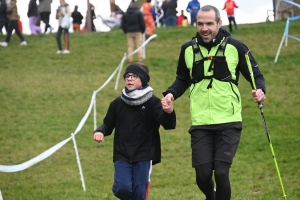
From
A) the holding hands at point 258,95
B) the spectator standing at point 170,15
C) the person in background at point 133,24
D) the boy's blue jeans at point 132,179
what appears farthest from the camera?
the spectator standing at point 170,15

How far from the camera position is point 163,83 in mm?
20891

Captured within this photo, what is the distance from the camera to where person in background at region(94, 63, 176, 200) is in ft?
24.6

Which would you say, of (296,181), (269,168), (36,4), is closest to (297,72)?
(269,168)

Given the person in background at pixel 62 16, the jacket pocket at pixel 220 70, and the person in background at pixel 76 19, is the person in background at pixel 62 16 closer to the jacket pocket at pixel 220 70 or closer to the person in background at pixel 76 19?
the person in background at pixel 76 19

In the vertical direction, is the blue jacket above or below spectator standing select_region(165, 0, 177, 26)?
above

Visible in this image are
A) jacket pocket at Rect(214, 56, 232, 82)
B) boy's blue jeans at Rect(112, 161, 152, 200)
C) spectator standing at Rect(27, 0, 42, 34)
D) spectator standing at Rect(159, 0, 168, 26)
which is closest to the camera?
jacket pocket at Rect(214, 56, 232, 82)

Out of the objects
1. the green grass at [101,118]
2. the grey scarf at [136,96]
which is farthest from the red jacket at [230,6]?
the grey scarf at [136,96]

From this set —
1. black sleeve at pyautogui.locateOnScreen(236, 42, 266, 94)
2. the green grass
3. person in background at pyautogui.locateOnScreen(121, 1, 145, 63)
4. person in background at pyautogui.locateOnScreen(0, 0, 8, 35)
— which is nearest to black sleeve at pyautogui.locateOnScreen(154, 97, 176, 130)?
black sleeve at pyautogui.locateOnScreen(236, 42, 266, 94)

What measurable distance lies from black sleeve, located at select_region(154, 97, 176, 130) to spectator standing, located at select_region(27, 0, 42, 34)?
904 inches

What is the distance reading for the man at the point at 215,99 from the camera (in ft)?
22.6

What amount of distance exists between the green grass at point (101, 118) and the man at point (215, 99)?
102 inches

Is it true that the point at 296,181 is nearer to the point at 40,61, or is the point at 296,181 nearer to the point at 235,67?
the point at 235,67

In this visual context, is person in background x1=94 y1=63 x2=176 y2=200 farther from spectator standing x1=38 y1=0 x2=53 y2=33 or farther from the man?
spectator standing x1=38 y1=0 x2=53 y2=33

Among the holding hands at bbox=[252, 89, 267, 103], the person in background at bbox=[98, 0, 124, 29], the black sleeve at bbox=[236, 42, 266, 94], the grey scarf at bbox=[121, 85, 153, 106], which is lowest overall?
the person in background at bbox=[98, 0, 124, 29]
